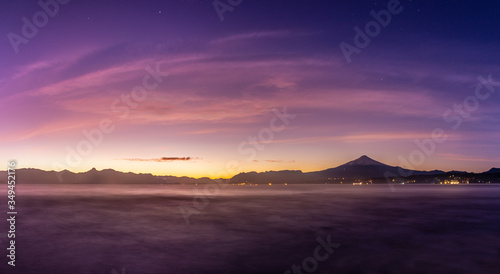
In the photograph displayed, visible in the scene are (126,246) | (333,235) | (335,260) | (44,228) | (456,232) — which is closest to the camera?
(335,260)

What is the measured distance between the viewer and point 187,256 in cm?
1842

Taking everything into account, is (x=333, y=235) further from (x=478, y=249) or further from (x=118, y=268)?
(x=118, y=268)

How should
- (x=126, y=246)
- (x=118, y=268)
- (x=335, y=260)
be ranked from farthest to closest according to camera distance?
(x=126, y=246) < (x=335, y=260) < (x=118, y=268)

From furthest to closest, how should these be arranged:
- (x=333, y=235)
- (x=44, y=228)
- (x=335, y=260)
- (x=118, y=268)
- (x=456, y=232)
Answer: (x=44, y=228)
(x=456, y=232)
(x=333, y=235)
(x=335, y=260)
(x=118, y=268)

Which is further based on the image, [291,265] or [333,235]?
[333,235]

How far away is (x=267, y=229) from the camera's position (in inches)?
1115

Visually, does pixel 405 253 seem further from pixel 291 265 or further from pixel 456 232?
pixel 456 232

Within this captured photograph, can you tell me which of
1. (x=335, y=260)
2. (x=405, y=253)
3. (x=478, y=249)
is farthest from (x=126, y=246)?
(x=478, y=249)

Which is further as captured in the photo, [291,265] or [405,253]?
[405,253]

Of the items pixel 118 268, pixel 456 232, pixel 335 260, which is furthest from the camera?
pixel 456 232

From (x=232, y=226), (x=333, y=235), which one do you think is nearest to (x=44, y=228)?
(x=232, y=226)

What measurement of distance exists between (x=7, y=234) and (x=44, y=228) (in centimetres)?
426

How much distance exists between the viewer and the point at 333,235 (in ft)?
81.5

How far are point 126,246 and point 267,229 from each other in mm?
11062
